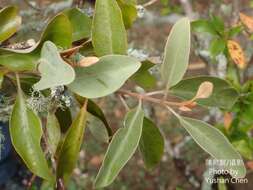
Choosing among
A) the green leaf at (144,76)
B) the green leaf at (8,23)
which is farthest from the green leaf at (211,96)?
the green leaf at (8,23)

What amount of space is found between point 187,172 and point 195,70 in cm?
85

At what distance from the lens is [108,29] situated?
2.11 feet

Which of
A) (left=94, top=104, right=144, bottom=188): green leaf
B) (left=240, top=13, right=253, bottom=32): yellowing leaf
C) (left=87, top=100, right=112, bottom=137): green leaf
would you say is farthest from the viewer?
(left=240, top=13, right=253, bottom=32): yellowing leaf

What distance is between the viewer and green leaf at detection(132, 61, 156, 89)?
0.69m

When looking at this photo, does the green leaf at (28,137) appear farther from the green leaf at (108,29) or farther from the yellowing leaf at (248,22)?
the yellowing leaf at (248,22)

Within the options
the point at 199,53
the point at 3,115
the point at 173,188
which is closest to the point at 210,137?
the point at 3,115

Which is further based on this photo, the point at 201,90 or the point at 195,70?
the point at 195,70

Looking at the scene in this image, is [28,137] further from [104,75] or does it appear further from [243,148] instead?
[243,148]

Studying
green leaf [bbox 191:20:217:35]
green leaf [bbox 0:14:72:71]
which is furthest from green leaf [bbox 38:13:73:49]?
green leaf [bbox 191:20:217:35]

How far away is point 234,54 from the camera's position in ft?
3.24

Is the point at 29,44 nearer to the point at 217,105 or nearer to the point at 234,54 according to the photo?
the point at 217,105

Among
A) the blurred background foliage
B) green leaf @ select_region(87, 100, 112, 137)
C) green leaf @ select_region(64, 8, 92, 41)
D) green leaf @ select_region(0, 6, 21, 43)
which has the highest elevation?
green leaf @ select_region(0, 6, 21, 43)

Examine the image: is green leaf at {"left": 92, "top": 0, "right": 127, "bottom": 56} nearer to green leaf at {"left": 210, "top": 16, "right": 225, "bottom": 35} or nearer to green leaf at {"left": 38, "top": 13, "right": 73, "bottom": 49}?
green leaf at {"left": 38, "top": 13, "right": 73, "bottom": 49}

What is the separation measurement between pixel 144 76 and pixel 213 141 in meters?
0.15
